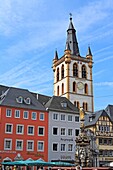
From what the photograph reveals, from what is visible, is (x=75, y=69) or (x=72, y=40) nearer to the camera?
(x=75, y=69)

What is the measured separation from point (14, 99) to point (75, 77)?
3608 centimetres

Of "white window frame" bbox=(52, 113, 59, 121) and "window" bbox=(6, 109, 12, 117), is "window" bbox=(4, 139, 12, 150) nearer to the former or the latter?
"window" bbox=(6, 109, 12, 117)

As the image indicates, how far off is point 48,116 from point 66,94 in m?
29.3

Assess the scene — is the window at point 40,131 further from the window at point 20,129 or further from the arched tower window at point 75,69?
the arched tower window at point 75,69

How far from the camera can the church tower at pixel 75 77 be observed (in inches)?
3174

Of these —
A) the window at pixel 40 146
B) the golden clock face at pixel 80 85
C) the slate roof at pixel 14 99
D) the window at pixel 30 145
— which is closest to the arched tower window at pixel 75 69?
the golden clock face at pixel 80 85

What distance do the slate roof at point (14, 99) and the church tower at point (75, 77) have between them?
27575mm

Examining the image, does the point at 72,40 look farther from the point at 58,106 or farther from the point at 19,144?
the point at 19,144

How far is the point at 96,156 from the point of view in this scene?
5847 centimetres

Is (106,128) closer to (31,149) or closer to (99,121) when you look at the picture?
(99,121)

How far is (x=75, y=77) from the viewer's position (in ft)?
274

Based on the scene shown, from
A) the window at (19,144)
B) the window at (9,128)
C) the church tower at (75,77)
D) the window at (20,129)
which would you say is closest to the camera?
the window at (9,128)

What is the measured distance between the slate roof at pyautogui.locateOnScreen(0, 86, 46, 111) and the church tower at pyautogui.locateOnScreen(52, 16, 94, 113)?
2758 cm

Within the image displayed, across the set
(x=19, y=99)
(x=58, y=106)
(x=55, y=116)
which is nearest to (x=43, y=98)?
(x=58, y=106)
